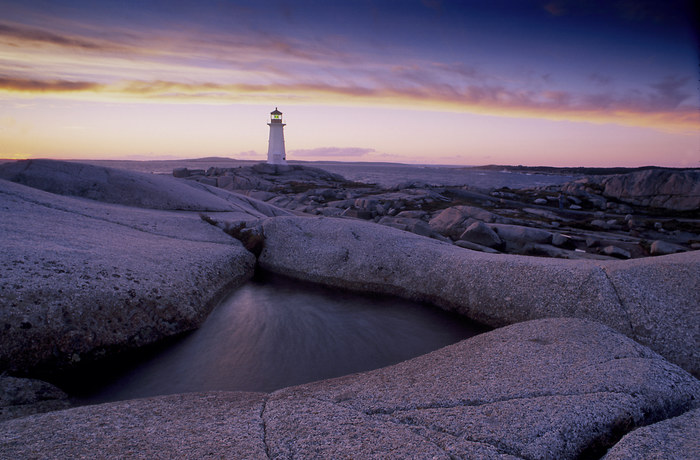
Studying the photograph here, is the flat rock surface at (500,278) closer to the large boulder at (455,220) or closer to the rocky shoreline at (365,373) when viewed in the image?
the rocky shoreline at (365,373)

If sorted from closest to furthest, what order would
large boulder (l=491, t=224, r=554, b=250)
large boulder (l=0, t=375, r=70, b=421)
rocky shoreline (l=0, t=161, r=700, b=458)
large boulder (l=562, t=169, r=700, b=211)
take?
rocky shoreline (l=0, t=161, r=700, b=458), large boulder (l=0, t=375, r=70, b=421), large boulder (l=491, t=224, r=554, b=250), large boulder (l=562, t=169, r=700, b=211)

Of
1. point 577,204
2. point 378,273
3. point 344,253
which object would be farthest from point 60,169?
point 577,204

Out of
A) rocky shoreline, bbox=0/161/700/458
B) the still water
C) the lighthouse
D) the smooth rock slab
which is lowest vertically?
the still water

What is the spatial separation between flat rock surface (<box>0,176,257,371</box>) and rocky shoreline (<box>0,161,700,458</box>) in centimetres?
3

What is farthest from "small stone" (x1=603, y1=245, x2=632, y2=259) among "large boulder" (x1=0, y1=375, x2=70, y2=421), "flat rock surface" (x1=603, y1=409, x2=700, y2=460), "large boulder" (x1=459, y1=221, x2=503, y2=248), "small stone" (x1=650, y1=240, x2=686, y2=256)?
"large boulder" (x1=0, y1=375, x2=70, y2=421)

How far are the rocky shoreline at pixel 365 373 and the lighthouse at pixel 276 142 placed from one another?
44.6m

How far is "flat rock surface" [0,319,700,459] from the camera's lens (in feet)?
11.1

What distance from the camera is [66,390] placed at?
5250mm

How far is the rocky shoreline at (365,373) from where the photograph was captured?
11.5 feet

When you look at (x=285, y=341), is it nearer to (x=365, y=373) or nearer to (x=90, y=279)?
(x=365, y=373)

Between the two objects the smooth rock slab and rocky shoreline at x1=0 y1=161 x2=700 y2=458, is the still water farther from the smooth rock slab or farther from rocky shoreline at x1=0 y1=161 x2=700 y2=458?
the smooth rock slab

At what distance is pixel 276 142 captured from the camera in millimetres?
55719

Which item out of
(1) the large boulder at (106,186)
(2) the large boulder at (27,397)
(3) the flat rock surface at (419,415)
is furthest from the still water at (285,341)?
(1) the large boulder at (106,186)

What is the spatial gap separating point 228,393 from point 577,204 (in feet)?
102
